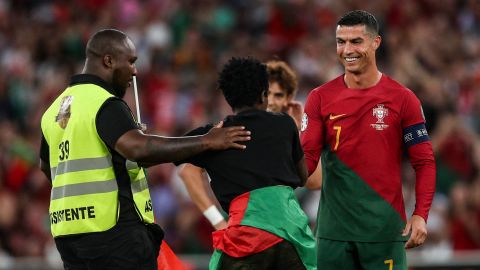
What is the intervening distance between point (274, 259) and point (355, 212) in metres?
1.02

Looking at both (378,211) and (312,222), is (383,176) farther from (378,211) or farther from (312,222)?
(312,222)

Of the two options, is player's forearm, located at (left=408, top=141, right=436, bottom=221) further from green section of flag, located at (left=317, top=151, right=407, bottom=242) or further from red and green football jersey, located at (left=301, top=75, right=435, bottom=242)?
green section of flag, located at (left=317, top=151, right=407, bottom=242)

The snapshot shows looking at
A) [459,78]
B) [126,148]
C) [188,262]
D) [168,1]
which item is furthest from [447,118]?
[126,148]

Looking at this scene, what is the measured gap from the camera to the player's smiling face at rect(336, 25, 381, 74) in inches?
272

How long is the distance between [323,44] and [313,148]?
7.41 metres

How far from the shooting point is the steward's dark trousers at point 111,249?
19.9 feet

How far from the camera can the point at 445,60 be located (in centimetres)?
1329

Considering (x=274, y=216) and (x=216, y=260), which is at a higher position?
(x=274, y=216)

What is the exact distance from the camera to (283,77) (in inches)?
319

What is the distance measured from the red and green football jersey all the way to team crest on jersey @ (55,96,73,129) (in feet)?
5.19

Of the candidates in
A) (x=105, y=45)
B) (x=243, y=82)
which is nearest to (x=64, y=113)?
(x=105, y=45)

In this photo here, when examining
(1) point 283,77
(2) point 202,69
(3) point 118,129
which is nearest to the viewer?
(3) point 118,129

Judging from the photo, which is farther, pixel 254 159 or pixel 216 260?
pixel 216 260

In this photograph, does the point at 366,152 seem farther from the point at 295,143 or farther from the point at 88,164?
the point at 88,164
